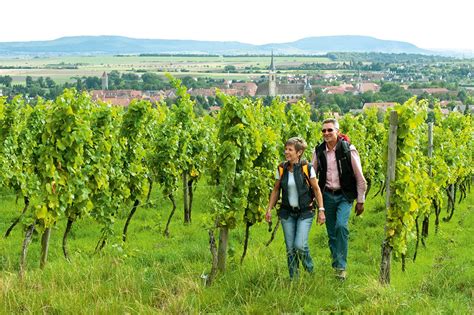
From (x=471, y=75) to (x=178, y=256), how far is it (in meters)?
140

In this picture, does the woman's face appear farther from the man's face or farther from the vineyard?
the vineyard

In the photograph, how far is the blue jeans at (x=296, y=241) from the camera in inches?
267

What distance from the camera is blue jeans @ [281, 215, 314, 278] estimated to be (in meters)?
6.79

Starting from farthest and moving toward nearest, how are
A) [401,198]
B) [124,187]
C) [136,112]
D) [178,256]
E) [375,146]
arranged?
1. [375,146]
2. [136,112]
3. [124,187]
4. [178,256]
5. [401,198]

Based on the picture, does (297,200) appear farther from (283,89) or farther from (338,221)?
(283,89)

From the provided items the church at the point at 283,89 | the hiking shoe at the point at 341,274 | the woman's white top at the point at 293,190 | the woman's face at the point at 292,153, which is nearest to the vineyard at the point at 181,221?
the hiking shoe at the point at 341,274

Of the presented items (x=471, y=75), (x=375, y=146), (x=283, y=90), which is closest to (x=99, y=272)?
A: (x=375, y=146)

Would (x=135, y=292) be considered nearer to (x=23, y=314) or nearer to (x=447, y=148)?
(x=23, y=314)

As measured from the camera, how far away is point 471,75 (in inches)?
5389

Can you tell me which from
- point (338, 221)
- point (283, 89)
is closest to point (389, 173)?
point (338, 221)

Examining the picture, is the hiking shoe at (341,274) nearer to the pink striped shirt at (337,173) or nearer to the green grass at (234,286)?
the green grass at (234,286)

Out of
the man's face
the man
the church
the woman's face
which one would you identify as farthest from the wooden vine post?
the church

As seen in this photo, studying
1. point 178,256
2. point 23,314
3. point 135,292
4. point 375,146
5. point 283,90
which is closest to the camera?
point 23,314

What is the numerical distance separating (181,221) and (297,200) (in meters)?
6.63
